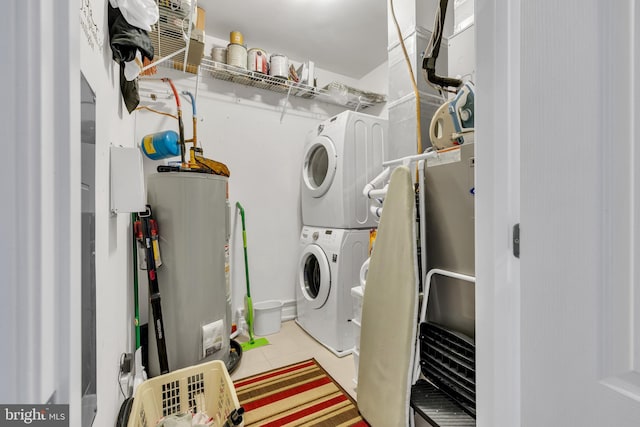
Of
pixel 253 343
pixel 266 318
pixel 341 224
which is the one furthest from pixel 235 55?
pixel 253 343

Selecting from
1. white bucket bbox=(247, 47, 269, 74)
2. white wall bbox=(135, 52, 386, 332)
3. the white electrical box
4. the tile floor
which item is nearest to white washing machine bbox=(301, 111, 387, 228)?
white wall bbox=(135, 52, 386, 332)

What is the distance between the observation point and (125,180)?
952 mm

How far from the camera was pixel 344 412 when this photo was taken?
4.62 ft

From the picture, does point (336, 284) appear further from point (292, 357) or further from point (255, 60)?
point (255, 60)

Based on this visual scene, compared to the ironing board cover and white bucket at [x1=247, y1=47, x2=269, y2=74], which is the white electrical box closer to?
the ironing board cover

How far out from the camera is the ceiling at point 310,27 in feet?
6.49

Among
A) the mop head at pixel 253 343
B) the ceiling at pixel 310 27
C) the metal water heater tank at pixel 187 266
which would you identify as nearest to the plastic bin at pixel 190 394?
the metal water heater tank at pixel 187 266

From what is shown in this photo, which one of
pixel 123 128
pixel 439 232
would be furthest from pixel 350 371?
pixel 123 128

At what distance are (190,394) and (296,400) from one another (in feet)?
1.86

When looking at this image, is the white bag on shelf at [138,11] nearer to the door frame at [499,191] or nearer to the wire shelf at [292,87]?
the door frame at [499,191]

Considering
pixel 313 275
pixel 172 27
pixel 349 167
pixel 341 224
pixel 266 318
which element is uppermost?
pixel 172 27
